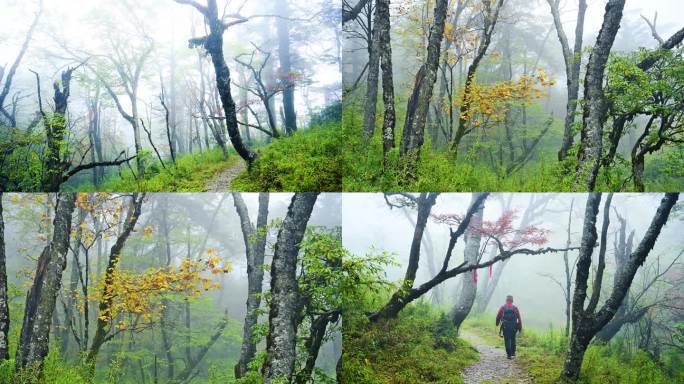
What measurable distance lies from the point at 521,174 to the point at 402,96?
120 centimetres

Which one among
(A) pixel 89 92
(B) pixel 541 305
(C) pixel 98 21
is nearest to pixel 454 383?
(B) pixel 541 305

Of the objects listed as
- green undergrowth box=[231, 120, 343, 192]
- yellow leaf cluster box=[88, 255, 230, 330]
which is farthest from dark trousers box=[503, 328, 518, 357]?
yellow leaf cluster box=[88, 255, 230, 330]

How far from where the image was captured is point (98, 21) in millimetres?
4574

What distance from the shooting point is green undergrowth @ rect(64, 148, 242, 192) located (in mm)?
4668

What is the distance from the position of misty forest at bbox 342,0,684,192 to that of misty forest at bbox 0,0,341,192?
113 cm

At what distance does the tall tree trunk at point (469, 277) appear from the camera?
15.4ft

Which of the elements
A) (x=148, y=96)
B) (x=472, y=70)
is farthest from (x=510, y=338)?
(x=148, y=96)

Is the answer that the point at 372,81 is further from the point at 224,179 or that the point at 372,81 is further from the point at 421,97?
the point at 224,179

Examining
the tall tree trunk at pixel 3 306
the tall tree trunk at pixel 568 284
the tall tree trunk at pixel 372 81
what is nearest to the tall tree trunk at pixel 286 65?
the tall tree trunk at pixel 372 81

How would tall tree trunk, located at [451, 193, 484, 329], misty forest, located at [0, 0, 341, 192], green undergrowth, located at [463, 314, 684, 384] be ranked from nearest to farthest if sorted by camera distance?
green undergrowth, located at [463, 314, 684, 384] → misty forest, located at [0, 0, 341, 192] → tall tree trunk, located at [451, 193, 484, 329]

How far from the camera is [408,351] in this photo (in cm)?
473

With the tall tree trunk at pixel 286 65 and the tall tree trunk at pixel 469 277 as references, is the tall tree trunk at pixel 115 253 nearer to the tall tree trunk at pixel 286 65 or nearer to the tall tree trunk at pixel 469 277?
the tall tree trunk at pixel 286 65

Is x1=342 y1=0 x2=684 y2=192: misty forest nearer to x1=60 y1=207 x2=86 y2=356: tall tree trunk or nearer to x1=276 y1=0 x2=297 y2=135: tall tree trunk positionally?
x1=276 y1=0 x2=297 y2=135: tall tree trunk

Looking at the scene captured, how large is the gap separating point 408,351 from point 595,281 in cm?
Answer: 168
